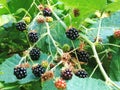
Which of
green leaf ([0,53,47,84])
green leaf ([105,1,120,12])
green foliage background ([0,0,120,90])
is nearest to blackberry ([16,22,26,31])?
green foliage background ([0,0,120,90])

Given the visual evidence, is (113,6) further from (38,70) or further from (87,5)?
(38,70)

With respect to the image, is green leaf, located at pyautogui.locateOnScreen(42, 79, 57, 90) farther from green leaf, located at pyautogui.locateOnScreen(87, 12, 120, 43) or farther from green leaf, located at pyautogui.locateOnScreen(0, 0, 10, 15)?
green leaf, located at pyautogui.locateOnScreen(0, 0, 10, 15)

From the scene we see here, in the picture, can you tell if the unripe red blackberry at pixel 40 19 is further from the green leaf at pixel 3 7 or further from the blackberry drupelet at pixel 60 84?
the blackberry drupelet at pixel 60 84

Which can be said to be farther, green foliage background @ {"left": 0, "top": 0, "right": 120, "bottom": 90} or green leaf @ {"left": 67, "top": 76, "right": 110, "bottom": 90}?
green foliage background @ {"left": 0, "top": 0, "right": 120, "bottom": 90}

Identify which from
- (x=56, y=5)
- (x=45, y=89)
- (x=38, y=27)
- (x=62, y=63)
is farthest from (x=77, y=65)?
(x=56, y=5)

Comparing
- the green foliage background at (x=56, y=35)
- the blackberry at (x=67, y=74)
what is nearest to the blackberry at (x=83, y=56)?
the green foliage background at (x=56, y=35)

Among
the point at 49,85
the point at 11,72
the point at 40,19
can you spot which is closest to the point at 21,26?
the point at 40,19
